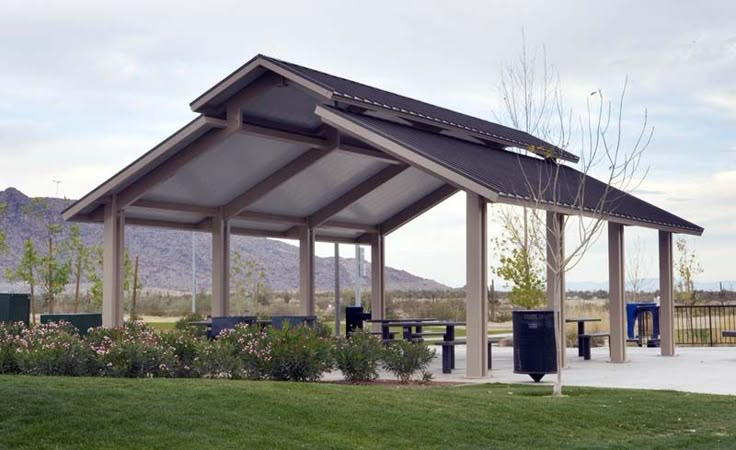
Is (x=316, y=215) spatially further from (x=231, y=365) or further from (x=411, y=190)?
(x=231, y=365)

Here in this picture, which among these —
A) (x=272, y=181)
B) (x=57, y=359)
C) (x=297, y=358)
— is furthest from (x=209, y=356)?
(x=272, y=181)

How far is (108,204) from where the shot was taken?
1947 cm

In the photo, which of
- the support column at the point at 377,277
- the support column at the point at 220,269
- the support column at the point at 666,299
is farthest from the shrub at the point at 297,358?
the support column at the point at 377,277

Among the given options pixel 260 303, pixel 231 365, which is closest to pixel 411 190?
pixel 231 365

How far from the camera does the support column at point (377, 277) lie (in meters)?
25.1

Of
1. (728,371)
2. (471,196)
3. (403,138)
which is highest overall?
(403,138)

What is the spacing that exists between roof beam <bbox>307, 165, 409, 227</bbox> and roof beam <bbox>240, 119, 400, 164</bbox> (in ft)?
4.88

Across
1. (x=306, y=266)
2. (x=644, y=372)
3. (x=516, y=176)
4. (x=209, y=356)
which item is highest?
(x=516, y=176)

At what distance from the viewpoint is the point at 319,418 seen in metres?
9.97

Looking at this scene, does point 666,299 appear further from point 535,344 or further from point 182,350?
point 182,350

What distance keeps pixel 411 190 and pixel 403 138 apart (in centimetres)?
711

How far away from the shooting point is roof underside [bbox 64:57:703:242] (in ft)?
53.1

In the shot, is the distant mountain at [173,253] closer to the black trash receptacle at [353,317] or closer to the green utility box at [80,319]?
the black trash receptacle at [353,317]

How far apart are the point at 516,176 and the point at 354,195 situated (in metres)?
5.44
